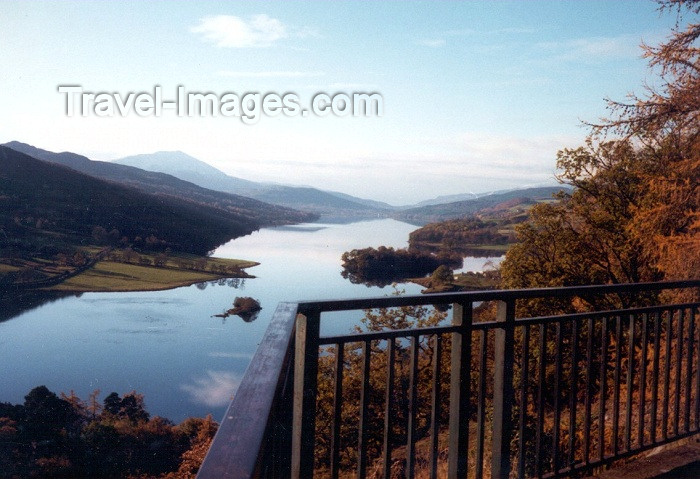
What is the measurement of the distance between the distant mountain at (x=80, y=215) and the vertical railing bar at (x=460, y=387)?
47547 millimetres

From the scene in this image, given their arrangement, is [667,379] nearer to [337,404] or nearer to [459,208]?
[337,404]

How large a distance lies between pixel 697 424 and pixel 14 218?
177 feet

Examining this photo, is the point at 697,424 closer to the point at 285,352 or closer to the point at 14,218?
the point at 285,352

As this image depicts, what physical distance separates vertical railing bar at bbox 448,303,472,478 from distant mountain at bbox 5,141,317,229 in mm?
62406

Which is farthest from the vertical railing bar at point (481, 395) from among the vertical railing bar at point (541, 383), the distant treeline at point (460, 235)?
the distant treeline at point (460, 235)

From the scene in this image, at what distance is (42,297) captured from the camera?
4000 cm

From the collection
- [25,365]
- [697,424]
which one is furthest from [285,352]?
[25,365]

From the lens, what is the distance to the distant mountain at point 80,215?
47375 mm

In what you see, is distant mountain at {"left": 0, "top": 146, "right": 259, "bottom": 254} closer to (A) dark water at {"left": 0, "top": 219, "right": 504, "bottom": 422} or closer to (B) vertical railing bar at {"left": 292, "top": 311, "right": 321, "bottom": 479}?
(A) dark water at {"left": 0, "top": 219, "right": 504, "bottom": 422}

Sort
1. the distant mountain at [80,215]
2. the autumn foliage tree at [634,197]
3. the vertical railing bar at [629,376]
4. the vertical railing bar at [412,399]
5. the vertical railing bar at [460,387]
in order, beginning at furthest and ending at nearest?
the distant mountain at [80,215] → the autumn foliage tree at [634,197] → the vertical railing bar at [629,376] → the vertical railing bar at [460,387] → the vertical railing bar at [412,399]

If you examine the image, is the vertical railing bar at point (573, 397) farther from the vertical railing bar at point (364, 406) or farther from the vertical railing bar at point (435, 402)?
the vertical railing bar at point (364, 406)

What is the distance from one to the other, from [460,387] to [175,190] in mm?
91267

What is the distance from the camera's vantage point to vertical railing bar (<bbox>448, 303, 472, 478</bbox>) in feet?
6.66

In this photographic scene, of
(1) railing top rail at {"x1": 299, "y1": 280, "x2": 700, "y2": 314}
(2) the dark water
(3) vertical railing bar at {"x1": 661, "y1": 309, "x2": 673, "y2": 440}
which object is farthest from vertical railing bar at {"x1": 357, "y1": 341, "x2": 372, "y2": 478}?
(2) the dark water
